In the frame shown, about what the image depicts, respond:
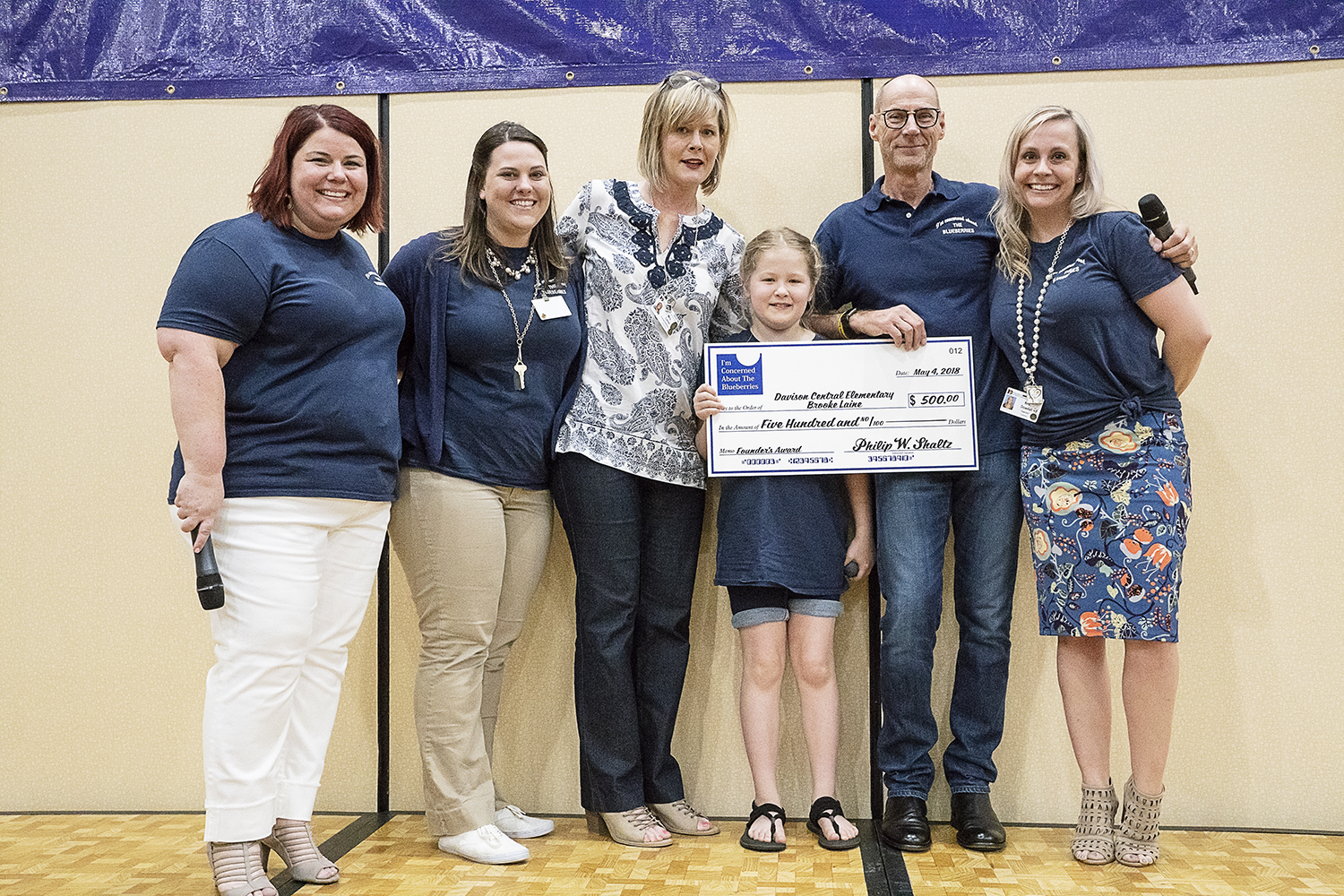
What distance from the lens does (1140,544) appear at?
2102 millimetres

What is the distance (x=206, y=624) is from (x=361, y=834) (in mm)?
721

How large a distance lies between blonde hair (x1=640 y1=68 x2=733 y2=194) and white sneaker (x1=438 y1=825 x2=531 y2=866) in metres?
1.54

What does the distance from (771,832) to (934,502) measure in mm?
851

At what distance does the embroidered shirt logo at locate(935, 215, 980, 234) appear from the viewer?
2354 millimetres

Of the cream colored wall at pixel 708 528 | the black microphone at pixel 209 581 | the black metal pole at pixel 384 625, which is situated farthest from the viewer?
the black metal pole at pixel 384 625

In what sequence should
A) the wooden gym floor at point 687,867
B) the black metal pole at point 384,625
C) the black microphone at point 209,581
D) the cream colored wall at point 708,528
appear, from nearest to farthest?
the black microphone at point 209,581 → the wooden gym floor at point 687,867 → the cream colored wall at point 708,528 → the black metal pole at point 384,625

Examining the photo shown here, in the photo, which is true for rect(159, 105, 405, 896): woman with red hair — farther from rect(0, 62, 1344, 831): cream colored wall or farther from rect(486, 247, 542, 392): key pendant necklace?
rect(0, 62, 1344, 831): cream colored wall

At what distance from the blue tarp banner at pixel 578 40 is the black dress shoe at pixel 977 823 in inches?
71.9

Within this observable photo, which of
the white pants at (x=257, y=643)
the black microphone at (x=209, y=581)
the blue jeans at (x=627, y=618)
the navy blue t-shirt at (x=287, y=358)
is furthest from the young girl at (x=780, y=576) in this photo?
the black microphone at (x=209, y=581)

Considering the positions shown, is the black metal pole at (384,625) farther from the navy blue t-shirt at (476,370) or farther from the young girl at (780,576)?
the young girl at (780,576)

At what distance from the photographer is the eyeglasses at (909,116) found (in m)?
2.32

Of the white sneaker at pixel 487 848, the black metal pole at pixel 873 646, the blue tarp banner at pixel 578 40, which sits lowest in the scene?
the white sneaker at pixel 487 848

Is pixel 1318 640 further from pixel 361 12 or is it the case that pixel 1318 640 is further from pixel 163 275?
pixel 163 275

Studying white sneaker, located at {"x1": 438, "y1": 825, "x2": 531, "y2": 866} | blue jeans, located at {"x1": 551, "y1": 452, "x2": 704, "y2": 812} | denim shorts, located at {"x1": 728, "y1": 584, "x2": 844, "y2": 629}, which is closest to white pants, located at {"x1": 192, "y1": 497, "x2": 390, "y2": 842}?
white sneaker, located at {"x1": 438, "y1": 825, "x2": 531, "y2": 866}
